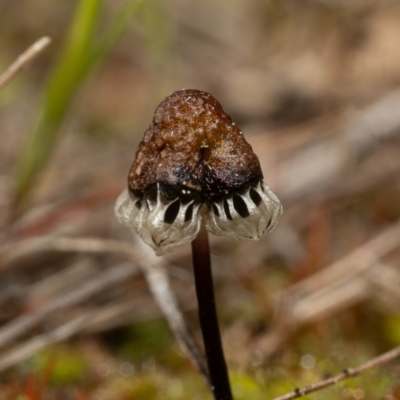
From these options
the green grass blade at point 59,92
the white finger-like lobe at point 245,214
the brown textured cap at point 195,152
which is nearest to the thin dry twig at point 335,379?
the white finger-like lobe at point 245,214

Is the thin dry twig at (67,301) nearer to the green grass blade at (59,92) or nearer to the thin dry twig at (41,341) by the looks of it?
the thin dry twig at (41,341)

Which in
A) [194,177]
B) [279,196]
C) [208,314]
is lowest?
[208,314]

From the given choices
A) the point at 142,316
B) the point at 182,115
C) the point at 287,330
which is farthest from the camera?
the point at 142,316

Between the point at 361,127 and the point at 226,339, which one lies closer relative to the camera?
the point at 226,339

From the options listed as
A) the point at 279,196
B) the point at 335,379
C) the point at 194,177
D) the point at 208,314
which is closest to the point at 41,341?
the point at 208,314

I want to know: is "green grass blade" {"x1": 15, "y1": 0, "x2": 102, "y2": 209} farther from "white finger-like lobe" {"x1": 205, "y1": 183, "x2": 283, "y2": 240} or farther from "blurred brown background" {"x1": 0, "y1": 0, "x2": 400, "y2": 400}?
"white finger-like lobe" {"x1": 205, "y1": 183, "x2": 283, "y2": 240}

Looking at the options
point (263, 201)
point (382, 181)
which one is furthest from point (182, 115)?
point (382, 181)

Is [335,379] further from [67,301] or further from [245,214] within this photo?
[67,301]

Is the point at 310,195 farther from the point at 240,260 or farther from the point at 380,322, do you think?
the point at 380,322
